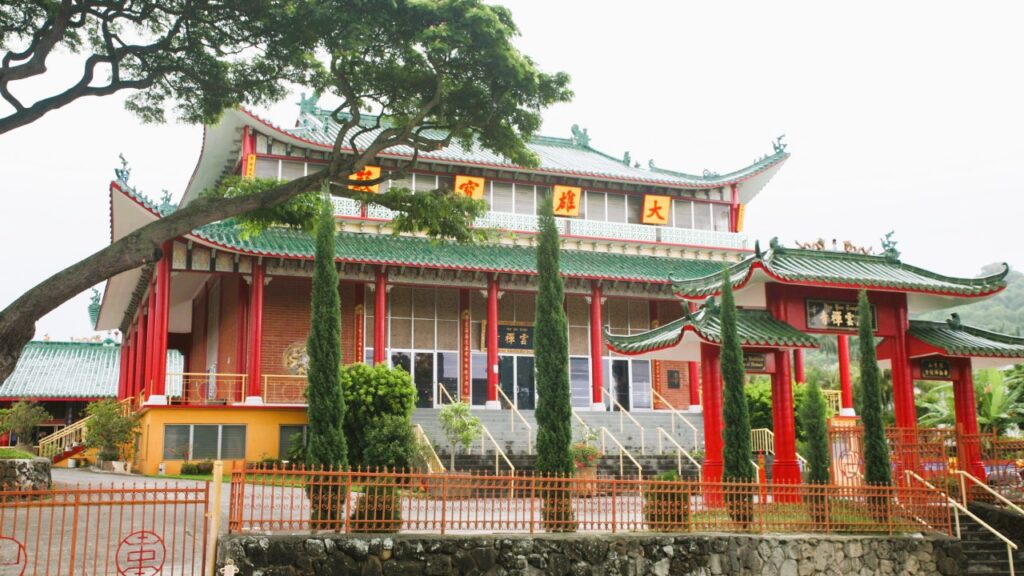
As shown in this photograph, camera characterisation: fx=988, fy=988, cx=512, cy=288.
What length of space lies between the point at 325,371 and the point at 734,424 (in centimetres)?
587

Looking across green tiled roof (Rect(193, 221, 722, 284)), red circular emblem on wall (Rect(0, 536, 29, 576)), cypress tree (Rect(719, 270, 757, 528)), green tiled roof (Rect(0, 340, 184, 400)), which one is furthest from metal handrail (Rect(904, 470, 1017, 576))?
green tiled roof (Rect(0, 340, 184, 400))

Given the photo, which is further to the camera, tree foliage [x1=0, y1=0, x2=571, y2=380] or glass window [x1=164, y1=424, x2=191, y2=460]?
glass window [x1=164, y1=424, x2=191, y2=460]

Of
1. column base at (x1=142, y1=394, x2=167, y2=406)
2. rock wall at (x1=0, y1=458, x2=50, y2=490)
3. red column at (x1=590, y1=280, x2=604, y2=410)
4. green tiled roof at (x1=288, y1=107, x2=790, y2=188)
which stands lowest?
rock wall at (x1=0, y1=458, x2=50, y2=490)

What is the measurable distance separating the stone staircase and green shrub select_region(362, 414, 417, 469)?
10046mm

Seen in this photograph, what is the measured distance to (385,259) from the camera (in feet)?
88.5

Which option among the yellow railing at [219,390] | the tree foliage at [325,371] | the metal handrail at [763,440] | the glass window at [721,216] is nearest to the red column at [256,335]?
the yellow railing at [219,390]

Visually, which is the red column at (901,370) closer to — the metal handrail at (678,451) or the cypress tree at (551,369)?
the metal handrail at (678,451)

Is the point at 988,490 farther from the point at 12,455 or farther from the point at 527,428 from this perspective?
the point at 12,455

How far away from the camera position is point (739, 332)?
1588 cm

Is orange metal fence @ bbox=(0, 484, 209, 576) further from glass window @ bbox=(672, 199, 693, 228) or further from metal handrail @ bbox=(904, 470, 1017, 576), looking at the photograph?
glass window @ bbox=(672, 199, 693, 228)

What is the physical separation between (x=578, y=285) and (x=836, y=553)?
16.5m

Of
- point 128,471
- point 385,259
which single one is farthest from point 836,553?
point 128,471

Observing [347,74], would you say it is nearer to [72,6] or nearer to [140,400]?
[72,6]

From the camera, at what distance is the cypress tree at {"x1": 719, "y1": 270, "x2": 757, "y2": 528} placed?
45.2ft
